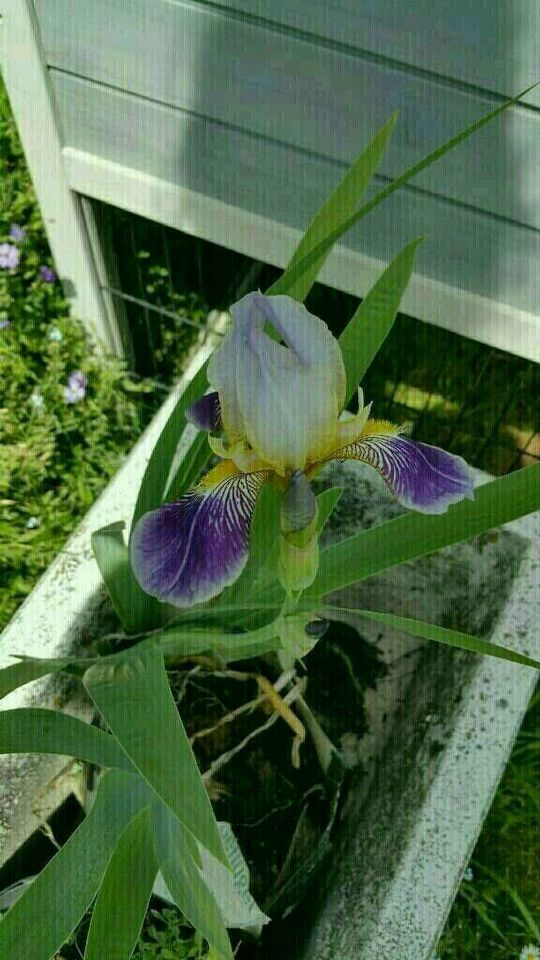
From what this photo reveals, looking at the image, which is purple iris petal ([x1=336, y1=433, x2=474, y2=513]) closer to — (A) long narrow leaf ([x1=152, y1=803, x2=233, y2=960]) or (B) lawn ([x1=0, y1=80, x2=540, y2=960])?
(A) long narrow leaf ([x1=152, y1=803, x2=233, y2=960])

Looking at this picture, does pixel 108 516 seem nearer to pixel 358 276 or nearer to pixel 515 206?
pixel 358 276

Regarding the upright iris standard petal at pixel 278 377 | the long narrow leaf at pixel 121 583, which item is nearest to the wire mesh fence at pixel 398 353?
the long narrow leaf at pixel 121 583

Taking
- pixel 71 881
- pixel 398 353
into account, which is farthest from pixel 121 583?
pixel 398 353

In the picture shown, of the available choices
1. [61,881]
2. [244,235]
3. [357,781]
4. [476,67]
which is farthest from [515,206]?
[61,881]

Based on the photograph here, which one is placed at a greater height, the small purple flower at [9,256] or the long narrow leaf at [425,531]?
the small purple flower at [9,256]

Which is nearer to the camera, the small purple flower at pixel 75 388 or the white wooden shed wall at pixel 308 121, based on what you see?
the white wooden shed wall at pixel 308 121

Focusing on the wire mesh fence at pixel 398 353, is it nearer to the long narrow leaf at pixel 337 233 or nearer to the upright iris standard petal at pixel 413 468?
the long narrow leaf at pixel 337 233
